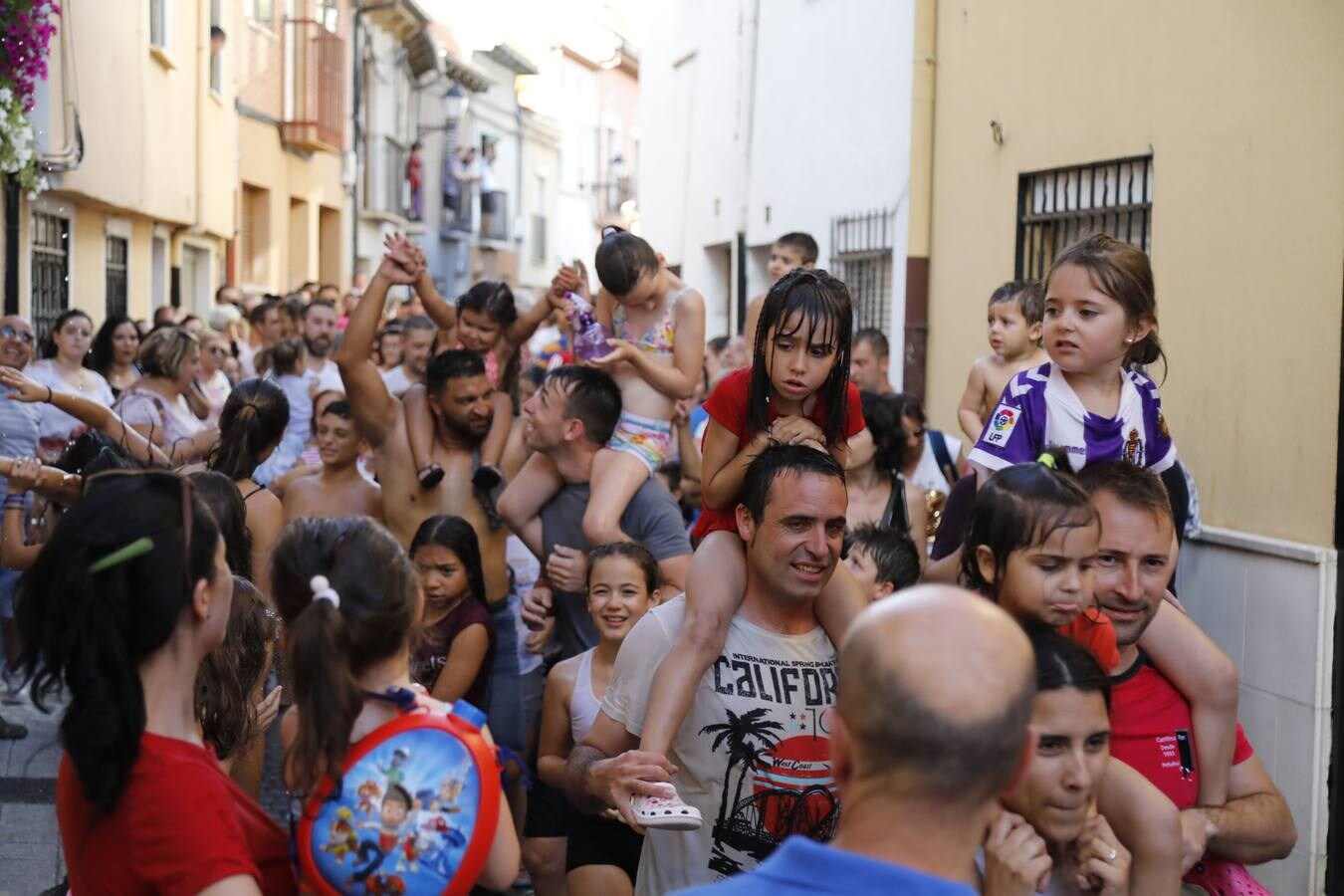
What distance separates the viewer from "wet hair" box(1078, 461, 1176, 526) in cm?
366

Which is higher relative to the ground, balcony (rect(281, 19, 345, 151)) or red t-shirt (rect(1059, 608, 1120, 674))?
balcony (rect(281, 19, 345, 151))

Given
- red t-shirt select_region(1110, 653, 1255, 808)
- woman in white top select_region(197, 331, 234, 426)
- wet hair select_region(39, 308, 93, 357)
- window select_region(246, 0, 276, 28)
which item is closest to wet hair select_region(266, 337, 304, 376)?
woman in white top select_region(197, 331, 234, 426)

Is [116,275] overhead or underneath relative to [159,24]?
underneath

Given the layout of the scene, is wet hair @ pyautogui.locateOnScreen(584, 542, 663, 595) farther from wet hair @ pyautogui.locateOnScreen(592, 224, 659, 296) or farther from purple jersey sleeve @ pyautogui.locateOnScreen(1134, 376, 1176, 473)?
purple jersey sleeve @ pyautogui.locateOnScreen(1134, 376, 1176, 473)

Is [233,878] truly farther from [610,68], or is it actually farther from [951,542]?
[610,68]

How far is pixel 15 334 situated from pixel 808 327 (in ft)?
19.2

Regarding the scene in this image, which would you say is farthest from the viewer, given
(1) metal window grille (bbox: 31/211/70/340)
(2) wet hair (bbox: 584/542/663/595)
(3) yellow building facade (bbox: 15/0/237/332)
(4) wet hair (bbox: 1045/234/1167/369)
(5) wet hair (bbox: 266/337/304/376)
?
(1) metal window grille (bbox: 31/211/70/340)

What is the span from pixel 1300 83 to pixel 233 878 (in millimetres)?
5524

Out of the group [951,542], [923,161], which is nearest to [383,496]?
[951,542]

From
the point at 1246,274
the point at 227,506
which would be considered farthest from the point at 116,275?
the point at 227,506

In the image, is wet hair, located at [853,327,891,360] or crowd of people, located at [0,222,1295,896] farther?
wet hair, located at [853,327,891,360]

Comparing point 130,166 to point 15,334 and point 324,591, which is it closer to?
point 15,334

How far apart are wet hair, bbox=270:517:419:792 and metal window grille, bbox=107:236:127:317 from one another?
14.3 m

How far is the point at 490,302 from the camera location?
737 cm
